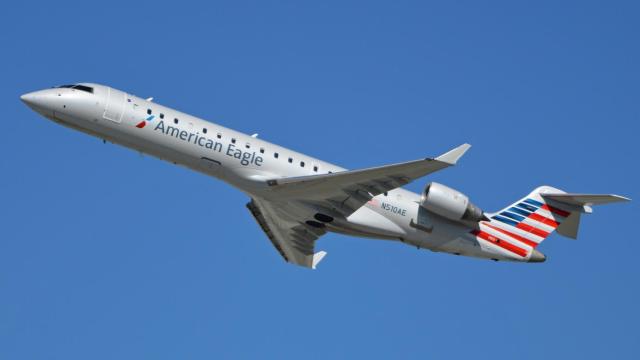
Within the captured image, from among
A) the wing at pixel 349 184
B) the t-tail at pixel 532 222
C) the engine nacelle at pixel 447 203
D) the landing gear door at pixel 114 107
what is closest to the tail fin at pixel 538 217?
the t-tail at pixel 532 222

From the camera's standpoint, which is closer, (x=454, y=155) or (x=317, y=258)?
(x=454, y=155)

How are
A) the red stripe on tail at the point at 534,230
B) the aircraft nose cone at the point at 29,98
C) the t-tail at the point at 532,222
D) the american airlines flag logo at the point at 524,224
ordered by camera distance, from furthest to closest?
the red stripe on tail at the point at 534,230, the american airlines flag logo at the point at 524,224, the t-tail at the point at 532,222, the aircraft nose cone at the point at 29,98

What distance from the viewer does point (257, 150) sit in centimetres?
2438

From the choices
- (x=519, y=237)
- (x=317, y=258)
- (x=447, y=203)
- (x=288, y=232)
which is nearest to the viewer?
(x=447, y=203)

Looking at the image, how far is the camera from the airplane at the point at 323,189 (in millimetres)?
23719

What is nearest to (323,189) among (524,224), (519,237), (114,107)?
(114,107)

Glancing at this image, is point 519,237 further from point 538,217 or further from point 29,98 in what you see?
point 29,98

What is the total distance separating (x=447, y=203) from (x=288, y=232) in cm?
503

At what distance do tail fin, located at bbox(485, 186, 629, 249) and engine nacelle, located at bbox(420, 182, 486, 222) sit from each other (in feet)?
5.24

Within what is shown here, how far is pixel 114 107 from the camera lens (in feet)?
78.1

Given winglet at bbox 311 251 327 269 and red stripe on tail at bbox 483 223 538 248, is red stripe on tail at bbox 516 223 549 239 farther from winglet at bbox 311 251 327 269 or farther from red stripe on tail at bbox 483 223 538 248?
winglet at bbox 311 251 327 269

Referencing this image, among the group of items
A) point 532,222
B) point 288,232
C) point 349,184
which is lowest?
point 288,232

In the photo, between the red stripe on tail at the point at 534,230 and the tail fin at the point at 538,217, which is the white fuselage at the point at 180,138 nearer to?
the tail fin at the point at 538,217

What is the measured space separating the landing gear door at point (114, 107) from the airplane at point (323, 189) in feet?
0.08
